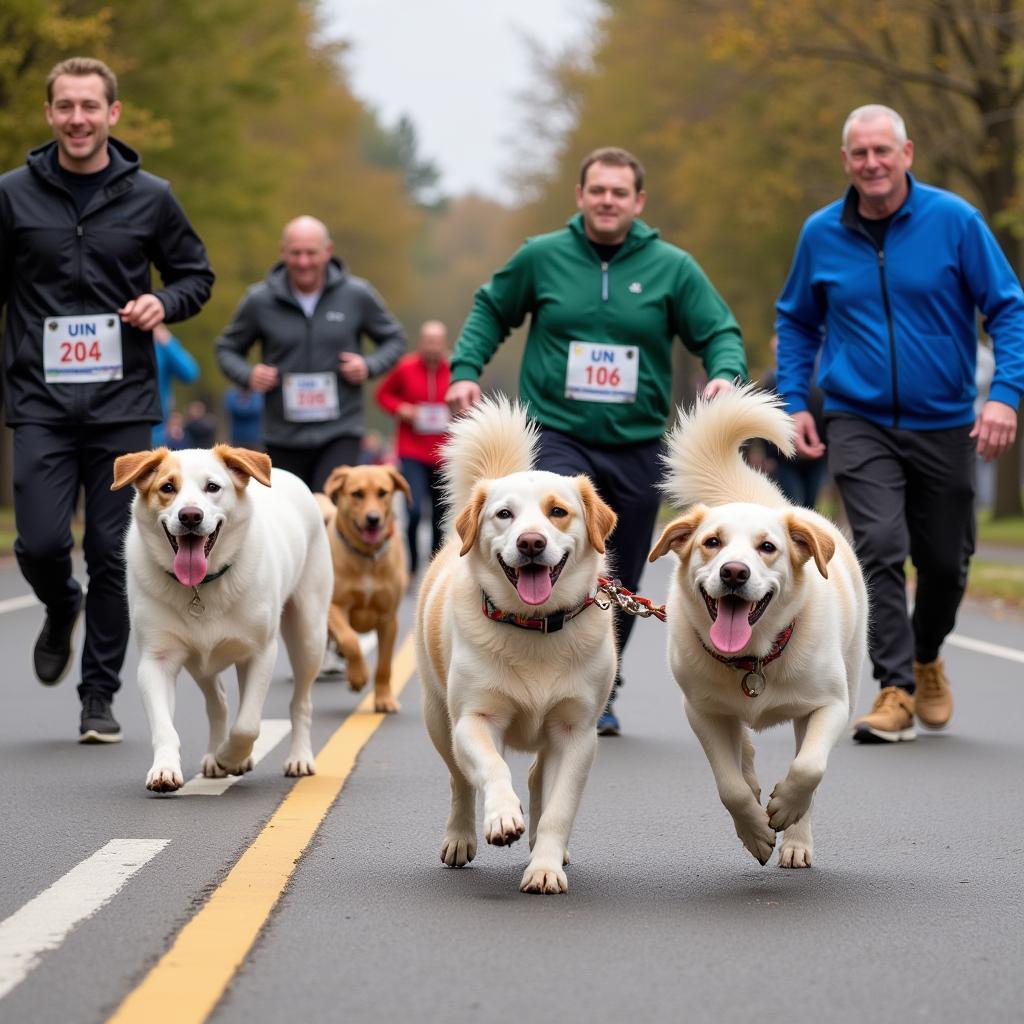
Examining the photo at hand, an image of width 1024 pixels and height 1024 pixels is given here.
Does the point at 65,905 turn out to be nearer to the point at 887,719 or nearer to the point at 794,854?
the point at 794,854

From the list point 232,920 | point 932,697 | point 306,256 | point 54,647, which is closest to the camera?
point 232,920

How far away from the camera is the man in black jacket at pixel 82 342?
8.53 m

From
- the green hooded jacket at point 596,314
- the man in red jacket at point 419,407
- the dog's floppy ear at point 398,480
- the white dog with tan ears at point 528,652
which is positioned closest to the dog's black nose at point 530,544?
the white dog with tan ears at point 528,652

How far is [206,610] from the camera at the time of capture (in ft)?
23.7

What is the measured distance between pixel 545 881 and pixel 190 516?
2.18 meters

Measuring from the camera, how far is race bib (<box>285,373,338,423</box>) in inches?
473

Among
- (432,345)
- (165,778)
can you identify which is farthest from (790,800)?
(432,345)

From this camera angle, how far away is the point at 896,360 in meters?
8.80

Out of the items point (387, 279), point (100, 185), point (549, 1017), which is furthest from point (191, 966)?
point (387, 279)

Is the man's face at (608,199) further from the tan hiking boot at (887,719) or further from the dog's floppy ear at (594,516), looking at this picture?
the dog's floppy ear at (594,516)

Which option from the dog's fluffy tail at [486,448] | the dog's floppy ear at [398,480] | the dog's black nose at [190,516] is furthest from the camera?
the dog's floppy ear at [398,480]

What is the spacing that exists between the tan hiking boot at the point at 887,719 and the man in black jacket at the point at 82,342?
314 centimetres

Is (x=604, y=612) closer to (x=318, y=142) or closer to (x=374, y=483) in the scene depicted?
(x=374, y=483)

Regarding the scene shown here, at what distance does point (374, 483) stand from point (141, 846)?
472cm
